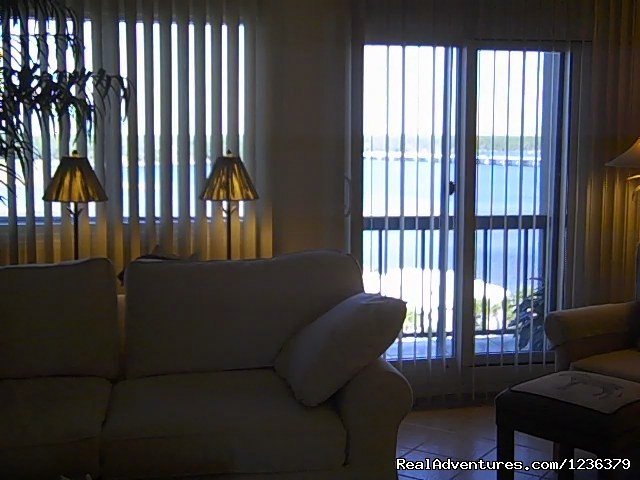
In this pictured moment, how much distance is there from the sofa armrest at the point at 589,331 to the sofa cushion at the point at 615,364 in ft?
0.17

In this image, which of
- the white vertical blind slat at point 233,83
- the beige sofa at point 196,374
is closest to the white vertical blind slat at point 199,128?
the white vertical blind slat at point 233,83

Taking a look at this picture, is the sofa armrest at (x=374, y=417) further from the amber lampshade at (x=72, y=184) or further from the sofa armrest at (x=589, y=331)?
the amber lampshade at (x=72, y=184)

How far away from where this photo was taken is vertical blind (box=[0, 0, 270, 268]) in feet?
13.1

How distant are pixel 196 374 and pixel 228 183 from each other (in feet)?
3.19

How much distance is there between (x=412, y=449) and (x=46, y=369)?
5.39 feet

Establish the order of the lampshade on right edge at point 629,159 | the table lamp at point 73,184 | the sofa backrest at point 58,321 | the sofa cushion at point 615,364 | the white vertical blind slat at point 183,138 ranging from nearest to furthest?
the sofa backrest at point 58,321, the sofa cushion at point 615,364, the table lamp at point 73,184, the white vertical blind slat at point 183,138, the lampshade on right edge at point 629,159

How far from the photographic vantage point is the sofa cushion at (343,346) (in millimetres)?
2891

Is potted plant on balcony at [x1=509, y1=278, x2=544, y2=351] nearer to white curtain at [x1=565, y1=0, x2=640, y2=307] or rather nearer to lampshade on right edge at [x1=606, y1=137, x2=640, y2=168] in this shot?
white curtain at [x1=565, y1=0, x2=640, y2=307]

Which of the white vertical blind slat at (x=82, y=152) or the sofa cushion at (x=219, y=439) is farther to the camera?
the white vertical blind slat at (x=82, y=152)

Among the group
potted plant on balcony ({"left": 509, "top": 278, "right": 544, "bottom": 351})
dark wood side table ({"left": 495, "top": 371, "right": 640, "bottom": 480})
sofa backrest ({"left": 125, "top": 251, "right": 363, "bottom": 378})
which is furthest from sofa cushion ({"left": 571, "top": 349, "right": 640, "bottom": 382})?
sofa backrest ({"left": 125, "top": 251, "right": 363, "bottom": 378})

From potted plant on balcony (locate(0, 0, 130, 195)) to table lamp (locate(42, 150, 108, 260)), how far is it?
16 cm

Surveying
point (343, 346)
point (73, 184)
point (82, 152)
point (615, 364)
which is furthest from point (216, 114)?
point (615, 364)

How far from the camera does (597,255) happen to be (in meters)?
4.57

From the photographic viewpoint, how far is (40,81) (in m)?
3.49
